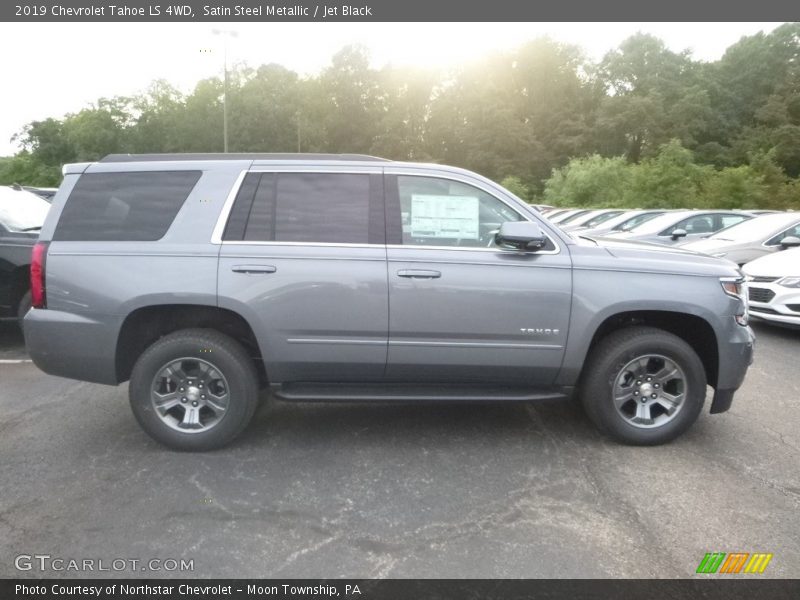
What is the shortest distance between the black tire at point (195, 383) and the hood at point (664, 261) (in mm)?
2528

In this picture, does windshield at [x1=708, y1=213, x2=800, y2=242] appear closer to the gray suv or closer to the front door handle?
the gray suv

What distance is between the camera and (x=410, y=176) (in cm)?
423

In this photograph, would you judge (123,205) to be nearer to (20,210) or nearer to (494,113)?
(20,210)

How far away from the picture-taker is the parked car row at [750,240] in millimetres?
7547

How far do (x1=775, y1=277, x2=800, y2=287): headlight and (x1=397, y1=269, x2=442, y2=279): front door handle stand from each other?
19.0 ft

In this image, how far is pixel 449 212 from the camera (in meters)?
4.20

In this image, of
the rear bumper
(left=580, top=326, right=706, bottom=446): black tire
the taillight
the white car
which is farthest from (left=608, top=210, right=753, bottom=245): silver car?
the taillight

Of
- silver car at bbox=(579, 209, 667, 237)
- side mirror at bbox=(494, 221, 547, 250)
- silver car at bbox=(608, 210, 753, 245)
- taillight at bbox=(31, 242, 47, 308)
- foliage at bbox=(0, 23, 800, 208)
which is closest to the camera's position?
side mirror at bbox=(494, 221, 547, 250)

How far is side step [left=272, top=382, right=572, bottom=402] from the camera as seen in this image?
407cm

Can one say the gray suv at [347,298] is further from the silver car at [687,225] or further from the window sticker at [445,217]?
the silver car at [687,225]

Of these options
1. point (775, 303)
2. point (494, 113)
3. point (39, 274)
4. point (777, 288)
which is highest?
point (494, 113)

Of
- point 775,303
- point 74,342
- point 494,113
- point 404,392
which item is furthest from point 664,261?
point 494,113

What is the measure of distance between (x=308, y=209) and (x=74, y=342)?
1798mm

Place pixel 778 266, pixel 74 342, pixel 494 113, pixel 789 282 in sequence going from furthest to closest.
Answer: pixel 494 113
pixel 778 266
pixel 789 282
pixel 74 342
